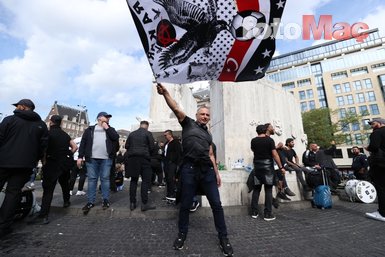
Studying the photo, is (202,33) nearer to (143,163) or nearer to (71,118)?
(143,163)

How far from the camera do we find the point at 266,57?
3186 millimetres

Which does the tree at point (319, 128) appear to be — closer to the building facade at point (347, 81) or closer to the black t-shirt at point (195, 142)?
the building facade at point (347, 81)

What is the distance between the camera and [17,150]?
3.38m

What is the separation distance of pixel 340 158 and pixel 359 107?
1449 centimetres

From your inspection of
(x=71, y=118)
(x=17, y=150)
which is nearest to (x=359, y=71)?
(x=17, y=150)

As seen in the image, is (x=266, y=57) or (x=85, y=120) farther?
(x=85, y=120)

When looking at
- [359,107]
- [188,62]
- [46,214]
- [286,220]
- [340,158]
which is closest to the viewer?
[188,62]

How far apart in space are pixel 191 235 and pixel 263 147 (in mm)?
2261

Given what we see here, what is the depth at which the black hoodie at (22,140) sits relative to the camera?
333 cm

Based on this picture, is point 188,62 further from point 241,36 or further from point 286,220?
point 286,220

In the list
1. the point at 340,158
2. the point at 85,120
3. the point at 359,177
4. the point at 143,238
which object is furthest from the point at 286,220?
the point at 85,120

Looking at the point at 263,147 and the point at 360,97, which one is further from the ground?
the point at 360,97

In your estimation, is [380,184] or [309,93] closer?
[380,184]

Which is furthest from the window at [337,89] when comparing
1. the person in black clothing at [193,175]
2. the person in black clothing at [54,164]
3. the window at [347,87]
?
the person in black clothing at [54,164]
